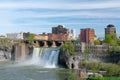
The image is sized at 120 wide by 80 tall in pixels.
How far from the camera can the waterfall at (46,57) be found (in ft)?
245

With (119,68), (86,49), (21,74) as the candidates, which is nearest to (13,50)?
(86,49)

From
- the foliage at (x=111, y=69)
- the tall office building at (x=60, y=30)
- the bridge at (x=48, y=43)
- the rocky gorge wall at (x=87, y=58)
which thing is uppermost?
the tall office building at (x=60, y=30)

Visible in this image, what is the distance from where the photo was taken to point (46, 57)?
3100 inches

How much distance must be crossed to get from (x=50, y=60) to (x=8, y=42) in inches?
911

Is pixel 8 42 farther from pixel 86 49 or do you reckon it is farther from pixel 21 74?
pixel 21 74

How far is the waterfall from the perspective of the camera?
7469 cm

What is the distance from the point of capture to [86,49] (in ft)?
241

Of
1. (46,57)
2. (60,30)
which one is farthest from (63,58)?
(60,30)

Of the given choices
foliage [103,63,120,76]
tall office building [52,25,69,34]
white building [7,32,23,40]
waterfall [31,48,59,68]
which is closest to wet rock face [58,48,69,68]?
waterfall [31,48,59,68]

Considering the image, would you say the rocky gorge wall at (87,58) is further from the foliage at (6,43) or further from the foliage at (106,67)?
the foliage at (6,43)

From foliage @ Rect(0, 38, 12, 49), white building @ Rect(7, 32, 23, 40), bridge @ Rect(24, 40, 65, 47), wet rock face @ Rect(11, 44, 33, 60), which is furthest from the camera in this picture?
white building @ Rect(7, 32, 23, 40)

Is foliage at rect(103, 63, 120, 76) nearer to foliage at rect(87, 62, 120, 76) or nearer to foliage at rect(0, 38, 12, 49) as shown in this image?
foliage at rect(87, 62, 120, 76)

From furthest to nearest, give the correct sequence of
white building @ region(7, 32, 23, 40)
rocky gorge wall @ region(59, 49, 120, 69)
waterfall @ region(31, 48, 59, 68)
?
white building @ region(7, 32, 23, 40) < waterfall @ region(31, 48, 59, 68) < rocky gorge wall @ region(59, 49, 120, 69)

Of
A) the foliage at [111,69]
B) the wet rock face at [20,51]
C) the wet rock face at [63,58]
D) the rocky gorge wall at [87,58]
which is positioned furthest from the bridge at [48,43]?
the foliage at [111,69]
